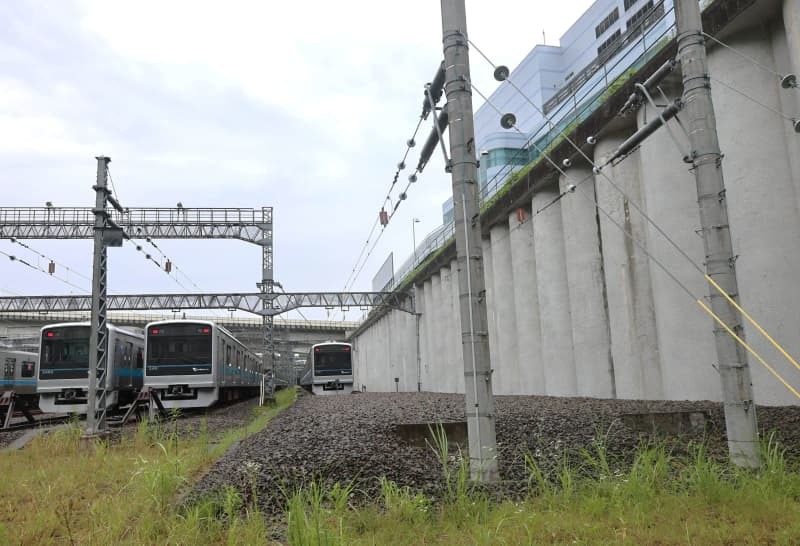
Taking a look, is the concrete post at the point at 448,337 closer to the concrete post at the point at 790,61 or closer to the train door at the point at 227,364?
the train door at the point at 227,364

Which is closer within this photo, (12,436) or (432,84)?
(432,84)

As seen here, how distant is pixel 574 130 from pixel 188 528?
13.9m

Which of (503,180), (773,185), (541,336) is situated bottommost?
(541,336)

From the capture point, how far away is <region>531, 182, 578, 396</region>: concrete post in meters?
17.3

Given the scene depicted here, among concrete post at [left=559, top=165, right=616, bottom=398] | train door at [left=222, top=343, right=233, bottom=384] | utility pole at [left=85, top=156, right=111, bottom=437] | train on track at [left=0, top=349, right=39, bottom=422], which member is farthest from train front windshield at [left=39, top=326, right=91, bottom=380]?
concrete post at [left=559, top=165, right=616, bottom=398]

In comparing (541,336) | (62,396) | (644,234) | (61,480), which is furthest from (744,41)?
(62,396)

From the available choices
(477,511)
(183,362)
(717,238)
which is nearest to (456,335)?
(183,362)

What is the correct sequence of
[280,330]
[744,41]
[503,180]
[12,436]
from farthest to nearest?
[280,330], [503,180], [12,436], [744,41]

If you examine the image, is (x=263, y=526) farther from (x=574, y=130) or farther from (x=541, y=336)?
(x=541, y=336)

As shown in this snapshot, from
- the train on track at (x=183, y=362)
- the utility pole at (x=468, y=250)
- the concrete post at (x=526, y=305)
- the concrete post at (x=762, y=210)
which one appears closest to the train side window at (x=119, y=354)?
the train on track at (x=183, y=362)

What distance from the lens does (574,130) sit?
52.7ft

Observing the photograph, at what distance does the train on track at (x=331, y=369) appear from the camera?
3391cm

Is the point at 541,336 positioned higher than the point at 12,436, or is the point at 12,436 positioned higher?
the point at 541,336

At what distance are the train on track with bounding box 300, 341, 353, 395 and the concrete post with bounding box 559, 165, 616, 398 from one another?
19531 millimetres
